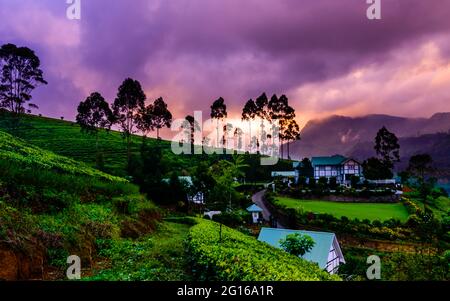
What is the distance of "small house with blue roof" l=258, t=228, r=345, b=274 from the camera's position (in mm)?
22281

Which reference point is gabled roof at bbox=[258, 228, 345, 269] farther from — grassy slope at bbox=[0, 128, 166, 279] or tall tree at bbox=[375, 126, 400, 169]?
tall tree at bbox=[375, 126, 400, 169]

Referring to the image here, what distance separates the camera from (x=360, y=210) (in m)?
42.8

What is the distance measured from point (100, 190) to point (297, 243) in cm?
1145

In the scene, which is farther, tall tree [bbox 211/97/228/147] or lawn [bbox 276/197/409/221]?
tall tree [bbox 211/97/228/147]

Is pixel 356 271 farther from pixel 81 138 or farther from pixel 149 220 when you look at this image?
pixel 81 138

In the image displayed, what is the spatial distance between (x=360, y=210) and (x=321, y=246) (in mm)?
22698

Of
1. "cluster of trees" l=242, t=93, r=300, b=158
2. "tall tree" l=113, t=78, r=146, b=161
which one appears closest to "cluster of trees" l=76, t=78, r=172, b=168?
"tall tree" l=113, t=78, r=146, b=161

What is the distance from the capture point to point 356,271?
74.1ft

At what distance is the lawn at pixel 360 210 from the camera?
38656mm

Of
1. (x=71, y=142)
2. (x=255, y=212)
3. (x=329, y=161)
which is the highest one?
(x=71, y=142)

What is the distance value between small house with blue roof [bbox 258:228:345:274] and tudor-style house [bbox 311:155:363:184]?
4933cm

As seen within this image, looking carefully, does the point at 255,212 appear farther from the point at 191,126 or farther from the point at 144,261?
the point at 191,126

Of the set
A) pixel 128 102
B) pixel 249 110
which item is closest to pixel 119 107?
pixel 128 102
